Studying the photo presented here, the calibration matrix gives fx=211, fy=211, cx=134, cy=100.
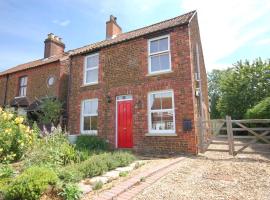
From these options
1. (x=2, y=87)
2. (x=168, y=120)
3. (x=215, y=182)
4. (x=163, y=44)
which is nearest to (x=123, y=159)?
(x=215, y=182)

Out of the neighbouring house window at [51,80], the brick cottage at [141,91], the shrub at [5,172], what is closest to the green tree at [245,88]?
the brick cottage at [141,91]

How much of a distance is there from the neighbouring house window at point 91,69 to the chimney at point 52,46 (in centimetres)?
736

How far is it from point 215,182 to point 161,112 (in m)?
5.04

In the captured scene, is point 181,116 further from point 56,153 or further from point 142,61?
point 56,153

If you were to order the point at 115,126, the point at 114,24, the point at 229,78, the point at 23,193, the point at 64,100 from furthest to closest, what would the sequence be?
the point at 229,78 → the point at 114,24 → the point at 64,100 → the point at 115,126 → the point at 23,193

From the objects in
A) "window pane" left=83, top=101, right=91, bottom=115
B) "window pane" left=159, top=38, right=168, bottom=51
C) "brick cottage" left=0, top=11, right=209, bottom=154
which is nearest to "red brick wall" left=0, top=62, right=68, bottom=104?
"brick cottage" left=0, top=11, right=209, bottom=154

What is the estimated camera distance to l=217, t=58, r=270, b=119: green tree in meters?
26.6

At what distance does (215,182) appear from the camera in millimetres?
5367

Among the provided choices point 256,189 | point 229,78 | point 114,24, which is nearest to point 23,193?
point 256,189

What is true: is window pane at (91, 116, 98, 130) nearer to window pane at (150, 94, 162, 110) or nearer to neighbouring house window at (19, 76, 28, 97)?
window pane at (150, 94, 162, 110)

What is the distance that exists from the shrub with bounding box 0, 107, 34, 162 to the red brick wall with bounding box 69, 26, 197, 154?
191 inches

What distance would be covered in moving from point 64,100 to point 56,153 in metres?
8.69

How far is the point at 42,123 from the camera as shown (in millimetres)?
13203

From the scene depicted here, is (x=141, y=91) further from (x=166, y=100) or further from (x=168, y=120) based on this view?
(x=168, y=120)
